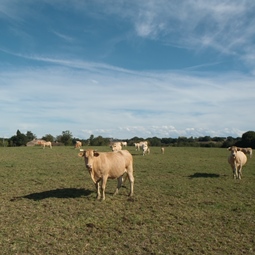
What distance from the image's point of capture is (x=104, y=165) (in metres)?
10.5

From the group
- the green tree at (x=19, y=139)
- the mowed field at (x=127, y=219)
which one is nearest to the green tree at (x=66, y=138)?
the green tree at (x=19, y=139)

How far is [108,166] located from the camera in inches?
416

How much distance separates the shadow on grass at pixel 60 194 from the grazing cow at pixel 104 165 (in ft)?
3.83

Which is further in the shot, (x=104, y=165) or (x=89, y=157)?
(x=104, y=165)

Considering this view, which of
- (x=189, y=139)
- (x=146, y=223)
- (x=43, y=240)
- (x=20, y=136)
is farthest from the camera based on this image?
(x=189, y=139)

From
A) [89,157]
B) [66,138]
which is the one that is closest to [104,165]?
[89,157]

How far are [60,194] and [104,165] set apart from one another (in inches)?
90.6

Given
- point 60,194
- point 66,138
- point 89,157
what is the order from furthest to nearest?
point 66,138 < point 60,194 < point 89,157

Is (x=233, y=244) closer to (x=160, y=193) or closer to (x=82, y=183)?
(x=160, y=193)

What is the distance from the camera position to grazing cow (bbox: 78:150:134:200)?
10.3 metres

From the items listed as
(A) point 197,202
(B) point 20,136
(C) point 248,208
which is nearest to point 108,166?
(A) point 197,202

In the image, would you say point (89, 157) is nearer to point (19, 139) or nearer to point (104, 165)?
point (104, 165)

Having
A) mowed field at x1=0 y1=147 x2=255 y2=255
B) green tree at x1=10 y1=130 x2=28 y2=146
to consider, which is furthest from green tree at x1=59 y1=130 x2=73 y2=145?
mowed field at x1=0 y1=147 x2=255 y2=255

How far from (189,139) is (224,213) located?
93.3 metres
